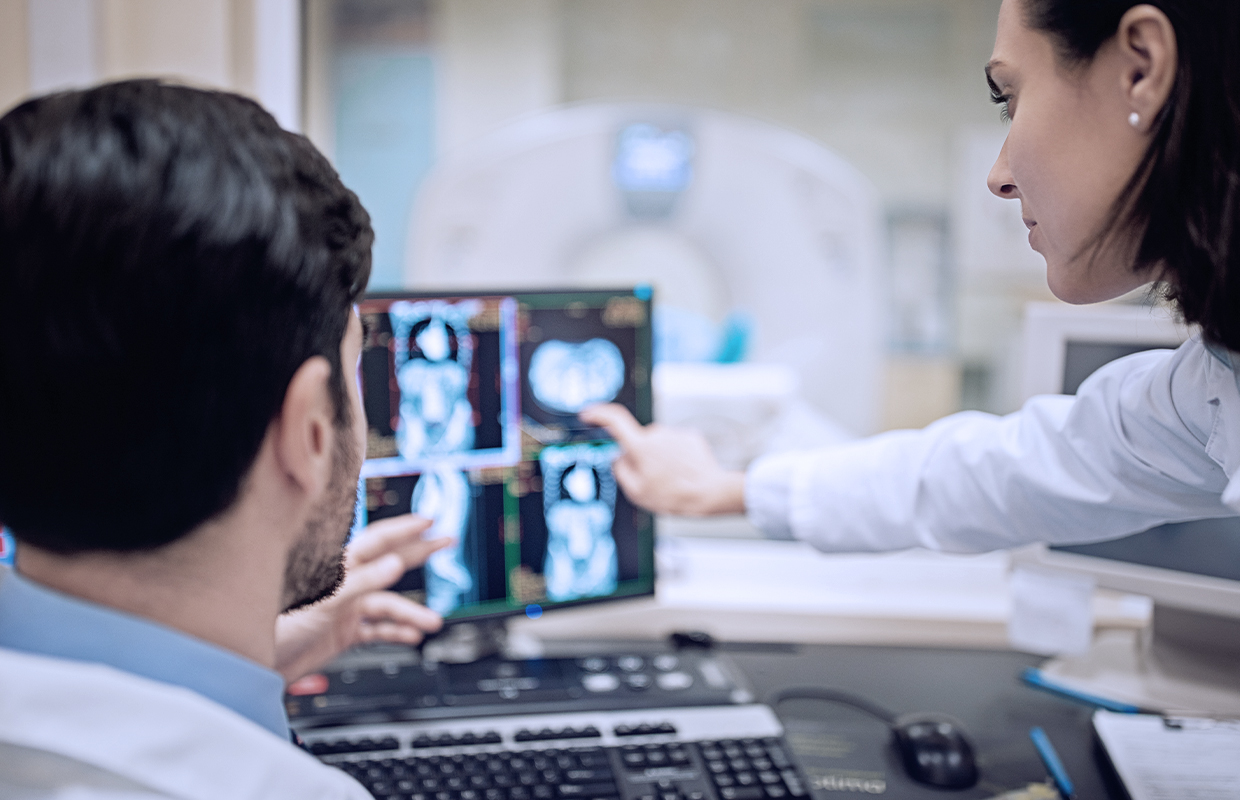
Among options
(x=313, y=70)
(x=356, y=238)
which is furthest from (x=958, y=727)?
(x=313, y=70)

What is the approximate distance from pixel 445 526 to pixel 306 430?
0.65 m

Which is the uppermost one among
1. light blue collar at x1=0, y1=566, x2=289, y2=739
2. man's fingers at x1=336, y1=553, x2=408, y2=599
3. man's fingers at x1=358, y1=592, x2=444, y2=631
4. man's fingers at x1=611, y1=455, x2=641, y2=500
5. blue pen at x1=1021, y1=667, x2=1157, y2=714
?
light blue collar at x1=0, y1=566, x2=289, y2=739

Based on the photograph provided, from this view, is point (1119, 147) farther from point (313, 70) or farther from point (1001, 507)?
point (313, 70)

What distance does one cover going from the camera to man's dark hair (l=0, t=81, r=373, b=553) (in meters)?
0.51

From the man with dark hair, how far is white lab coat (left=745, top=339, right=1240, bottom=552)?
28.2 inches

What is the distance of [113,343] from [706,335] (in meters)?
1.56

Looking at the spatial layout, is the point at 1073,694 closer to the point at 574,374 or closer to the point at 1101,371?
the point at 1101,371

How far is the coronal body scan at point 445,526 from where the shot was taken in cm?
122

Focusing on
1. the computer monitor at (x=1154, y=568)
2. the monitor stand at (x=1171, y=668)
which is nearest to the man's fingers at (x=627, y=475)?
the computer monitor at (x=1154, y=568)

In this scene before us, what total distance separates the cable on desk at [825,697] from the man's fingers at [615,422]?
15.4 inches

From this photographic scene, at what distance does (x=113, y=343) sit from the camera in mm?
518

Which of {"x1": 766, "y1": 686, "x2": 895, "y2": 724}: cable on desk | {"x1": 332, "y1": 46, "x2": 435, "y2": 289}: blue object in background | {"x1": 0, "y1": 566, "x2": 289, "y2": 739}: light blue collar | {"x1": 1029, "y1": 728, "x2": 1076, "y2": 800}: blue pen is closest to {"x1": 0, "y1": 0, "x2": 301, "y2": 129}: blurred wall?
{"x1": 0, "y1": 566, "x2": 289, "y2": 739}: light blue collar

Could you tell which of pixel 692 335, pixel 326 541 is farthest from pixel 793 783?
pixel 692 335
